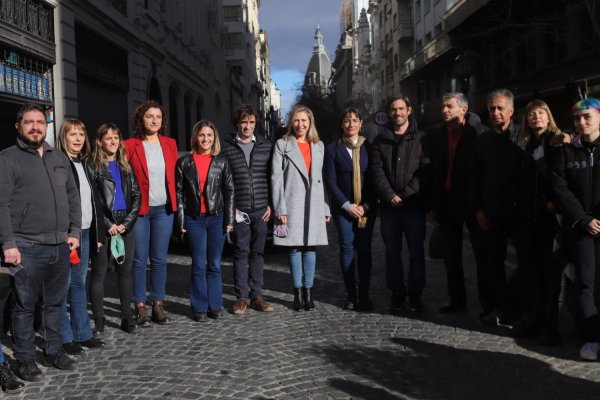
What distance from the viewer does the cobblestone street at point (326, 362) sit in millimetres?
4148

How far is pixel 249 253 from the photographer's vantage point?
257 inches

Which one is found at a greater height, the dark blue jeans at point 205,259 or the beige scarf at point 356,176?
the beige scarf at point 356,176

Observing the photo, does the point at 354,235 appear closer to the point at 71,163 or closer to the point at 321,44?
the point at 71,163

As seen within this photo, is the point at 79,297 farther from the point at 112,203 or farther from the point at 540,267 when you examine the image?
the point at 540,267

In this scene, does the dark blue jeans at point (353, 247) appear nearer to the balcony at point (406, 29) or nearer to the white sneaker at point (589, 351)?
the white sneaker at point (589, 351)

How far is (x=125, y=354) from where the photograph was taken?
5.08m

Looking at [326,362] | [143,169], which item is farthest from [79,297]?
[326,362]

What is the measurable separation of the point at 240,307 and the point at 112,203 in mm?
1747

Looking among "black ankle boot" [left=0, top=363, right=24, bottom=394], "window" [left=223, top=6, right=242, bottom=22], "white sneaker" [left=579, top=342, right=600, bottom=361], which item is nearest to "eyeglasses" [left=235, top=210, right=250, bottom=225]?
"black ankle boot" [left=0, top=363, right=24, bottom=394]

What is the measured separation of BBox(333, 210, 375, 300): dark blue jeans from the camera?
637 cm

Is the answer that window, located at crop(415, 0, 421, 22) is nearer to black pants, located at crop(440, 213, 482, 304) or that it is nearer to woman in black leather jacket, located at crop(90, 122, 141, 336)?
black pants, located at crop(440, 213, 482, 304)

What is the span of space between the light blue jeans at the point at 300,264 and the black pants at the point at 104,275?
1651 mm

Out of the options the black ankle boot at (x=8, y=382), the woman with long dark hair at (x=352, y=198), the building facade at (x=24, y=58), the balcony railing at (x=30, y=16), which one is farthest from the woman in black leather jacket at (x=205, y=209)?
the balcony railing at (x=30, y=16)

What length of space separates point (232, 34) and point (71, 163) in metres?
51.6
